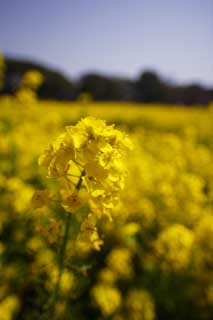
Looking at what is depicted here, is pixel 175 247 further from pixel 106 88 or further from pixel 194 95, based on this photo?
pixel 106 88

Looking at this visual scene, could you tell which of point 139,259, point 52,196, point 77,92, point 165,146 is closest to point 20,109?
point 165,146

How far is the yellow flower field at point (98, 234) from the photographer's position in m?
1.81

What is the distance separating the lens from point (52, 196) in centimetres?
200

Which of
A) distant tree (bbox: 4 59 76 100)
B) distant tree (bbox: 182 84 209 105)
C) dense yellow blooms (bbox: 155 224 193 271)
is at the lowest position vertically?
distant tree (bbox: 4 59 76 100)

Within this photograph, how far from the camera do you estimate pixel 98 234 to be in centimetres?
419

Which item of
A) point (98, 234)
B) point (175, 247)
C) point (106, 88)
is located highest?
point (175, 247)

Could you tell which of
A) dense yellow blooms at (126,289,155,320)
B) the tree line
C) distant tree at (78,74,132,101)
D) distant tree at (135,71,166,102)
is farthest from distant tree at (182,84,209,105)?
dense yellow blooms at (126,289,155,320)

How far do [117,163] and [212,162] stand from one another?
213 inches

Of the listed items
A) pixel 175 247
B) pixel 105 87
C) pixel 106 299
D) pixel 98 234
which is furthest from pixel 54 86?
pixel 106 299

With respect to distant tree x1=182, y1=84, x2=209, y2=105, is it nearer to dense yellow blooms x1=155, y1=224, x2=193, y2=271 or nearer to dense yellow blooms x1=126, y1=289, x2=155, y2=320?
→ dense yellow blooms x1=155, y1=224, x2=193, y2=271

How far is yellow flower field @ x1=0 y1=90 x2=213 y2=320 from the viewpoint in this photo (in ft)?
5.93

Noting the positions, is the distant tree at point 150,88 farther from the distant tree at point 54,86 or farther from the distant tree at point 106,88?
the distant tree at point 54,86

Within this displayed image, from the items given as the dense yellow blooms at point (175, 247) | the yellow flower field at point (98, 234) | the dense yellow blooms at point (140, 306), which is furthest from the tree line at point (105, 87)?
the dense yellow blooms at point (140, 306)

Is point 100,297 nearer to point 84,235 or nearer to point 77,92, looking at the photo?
point 84,235
